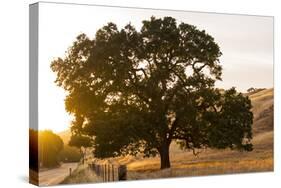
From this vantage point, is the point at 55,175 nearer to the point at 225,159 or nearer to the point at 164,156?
the point at 164,156

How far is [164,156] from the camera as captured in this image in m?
13.6

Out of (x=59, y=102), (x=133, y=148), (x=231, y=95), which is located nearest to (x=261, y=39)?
(x=231, y=95)

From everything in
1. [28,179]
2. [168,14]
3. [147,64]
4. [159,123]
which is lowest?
[28,179]

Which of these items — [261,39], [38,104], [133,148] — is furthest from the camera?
[261,39]

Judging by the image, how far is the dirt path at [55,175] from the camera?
1239cm

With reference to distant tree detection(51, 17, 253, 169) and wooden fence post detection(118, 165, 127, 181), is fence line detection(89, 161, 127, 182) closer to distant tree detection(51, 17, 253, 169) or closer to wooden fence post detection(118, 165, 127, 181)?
wooden fence post detection(118, 165, 127, 181)

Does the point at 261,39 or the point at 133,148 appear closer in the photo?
the point at 133,148

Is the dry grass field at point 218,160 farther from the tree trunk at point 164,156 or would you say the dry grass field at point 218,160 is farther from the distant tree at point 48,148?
the distant tree at point 48,148

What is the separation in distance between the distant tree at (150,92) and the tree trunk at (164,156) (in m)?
0.02

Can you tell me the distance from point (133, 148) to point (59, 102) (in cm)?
159

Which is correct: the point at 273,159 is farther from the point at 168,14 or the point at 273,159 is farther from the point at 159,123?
the point at 168,14

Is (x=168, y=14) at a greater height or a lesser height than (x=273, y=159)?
greater

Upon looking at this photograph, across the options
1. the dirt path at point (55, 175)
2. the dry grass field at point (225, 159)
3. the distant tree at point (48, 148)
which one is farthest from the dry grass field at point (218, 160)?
the distant tree at point (48, 148)

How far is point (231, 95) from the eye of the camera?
1405cm
